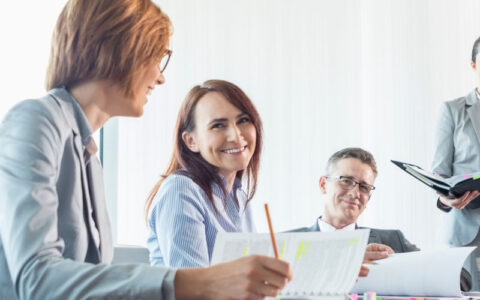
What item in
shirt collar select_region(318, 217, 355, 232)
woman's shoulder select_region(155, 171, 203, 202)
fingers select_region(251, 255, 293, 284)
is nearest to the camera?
fingers select_region(251, 255, 293, 284)

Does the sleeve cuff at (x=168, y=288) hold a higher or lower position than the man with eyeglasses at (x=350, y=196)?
higher

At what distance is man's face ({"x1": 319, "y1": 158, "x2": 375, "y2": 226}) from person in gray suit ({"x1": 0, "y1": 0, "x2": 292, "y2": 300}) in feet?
4.83

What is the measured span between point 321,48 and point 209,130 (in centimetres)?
233

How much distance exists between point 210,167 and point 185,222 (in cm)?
33

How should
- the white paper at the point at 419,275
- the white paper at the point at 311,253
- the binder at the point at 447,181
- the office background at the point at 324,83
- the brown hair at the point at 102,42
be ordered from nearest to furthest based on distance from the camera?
the white paper at the point at 311,253, the brown hair at the point at 102,42, the white paper at the point at 419,275, the binder at the point at 447,181, the office background at the point at 324,83

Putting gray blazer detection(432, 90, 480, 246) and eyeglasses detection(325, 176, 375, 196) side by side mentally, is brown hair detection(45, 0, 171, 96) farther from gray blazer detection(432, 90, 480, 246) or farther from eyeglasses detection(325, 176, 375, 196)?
gray blazer detection(432, 90, 480, 246)

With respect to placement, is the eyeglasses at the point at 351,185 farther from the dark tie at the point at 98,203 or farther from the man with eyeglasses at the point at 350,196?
the dark tie at the point at 98,203

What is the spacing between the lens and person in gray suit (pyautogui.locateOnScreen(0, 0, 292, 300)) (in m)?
1.01

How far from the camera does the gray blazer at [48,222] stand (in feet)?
3.32

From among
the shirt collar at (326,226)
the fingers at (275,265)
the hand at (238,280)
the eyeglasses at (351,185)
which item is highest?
the fingers at (275,265)

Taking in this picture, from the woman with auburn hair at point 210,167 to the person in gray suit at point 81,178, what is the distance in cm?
53

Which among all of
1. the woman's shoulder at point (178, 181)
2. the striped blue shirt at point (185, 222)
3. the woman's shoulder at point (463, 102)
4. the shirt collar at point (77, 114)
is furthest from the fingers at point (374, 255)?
the woman's shoulder at point (463, 102)

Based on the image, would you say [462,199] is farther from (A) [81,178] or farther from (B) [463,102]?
(A) [81,178]

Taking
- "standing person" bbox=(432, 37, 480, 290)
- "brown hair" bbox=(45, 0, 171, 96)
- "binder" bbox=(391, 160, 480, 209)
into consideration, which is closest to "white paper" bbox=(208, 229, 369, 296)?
"brown hair" bbox=(45, 0, 171, 96)
